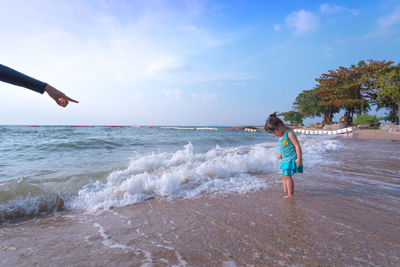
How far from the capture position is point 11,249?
175 centimetres

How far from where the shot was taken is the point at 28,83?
4.25 ft

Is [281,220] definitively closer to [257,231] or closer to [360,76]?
[257,231]

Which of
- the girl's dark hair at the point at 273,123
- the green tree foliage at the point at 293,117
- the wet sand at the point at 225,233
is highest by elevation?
the green tree foliage at the point at 293,117

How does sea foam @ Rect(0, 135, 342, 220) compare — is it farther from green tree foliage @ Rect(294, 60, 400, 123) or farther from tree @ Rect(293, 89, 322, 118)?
tree @ Rect(293, 89, 322, 118)

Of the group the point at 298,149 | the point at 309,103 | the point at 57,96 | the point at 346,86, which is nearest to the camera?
the point at 57,96

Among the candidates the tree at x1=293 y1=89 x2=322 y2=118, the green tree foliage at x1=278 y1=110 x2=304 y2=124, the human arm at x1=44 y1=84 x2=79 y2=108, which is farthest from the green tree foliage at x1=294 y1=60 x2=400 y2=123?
the human arm at x1=44 y1=84 x2=79 y2=108

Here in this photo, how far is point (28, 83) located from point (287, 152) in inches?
130

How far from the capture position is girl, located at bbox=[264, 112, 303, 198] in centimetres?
303

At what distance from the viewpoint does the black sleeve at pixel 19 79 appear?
119 cm

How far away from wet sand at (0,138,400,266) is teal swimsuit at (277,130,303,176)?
385 mm

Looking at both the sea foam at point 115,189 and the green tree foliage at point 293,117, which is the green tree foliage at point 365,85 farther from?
the sea foam at point 115,189

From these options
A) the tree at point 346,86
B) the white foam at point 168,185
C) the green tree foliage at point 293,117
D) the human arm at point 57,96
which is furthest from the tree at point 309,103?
the human arm at point 57,96

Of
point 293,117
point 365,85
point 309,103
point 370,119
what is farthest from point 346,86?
point 293,117

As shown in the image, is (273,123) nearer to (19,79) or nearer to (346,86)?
(19,79)
